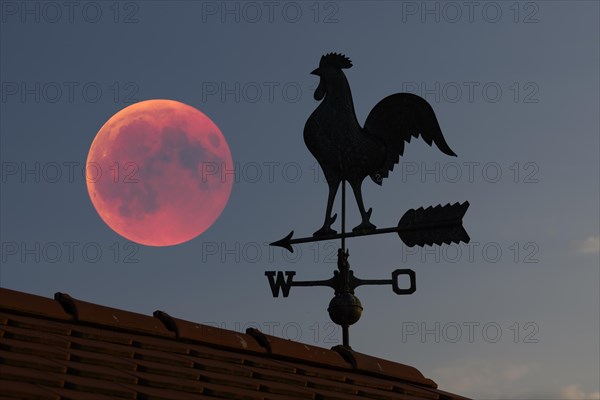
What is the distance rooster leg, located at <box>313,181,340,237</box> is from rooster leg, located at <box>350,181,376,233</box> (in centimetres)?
16

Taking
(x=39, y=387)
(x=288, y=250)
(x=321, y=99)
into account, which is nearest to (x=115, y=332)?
(x=39, y=387)

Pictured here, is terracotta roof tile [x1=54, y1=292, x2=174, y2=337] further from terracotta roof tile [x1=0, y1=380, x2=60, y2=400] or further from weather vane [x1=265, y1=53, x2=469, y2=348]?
weather vane [x1=265, y1=53, x2=469, y2=348]

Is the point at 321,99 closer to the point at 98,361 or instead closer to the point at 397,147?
the point at 397,147

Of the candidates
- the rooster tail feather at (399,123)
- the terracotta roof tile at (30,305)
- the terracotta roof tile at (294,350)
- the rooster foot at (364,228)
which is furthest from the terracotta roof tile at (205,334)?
the rooster tail feather at (399,123)

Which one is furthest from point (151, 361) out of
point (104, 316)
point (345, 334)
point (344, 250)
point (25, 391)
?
point (344, 250)

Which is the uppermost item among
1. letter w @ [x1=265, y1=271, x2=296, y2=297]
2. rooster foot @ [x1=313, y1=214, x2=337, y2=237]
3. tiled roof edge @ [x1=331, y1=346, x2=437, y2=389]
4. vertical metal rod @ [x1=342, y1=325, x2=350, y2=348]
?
rooster foot @ [x1=313, y1=214, x2=337, y2=237]

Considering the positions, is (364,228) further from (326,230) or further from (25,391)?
(25,391)

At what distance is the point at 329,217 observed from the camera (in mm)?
9039

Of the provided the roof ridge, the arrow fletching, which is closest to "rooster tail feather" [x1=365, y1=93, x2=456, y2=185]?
the arrow fletching

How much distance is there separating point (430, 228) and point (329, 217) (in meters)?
0.84

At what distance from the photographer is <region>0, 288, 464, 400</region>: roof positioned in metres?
4.73

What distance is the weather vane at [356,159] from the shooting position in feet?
28.5

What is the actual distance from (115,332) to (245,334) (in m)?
1.07

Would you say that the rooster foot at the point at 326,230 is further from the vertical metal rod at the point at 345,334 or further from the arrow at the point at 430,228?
the vertical metal rod at the point at 345,334
